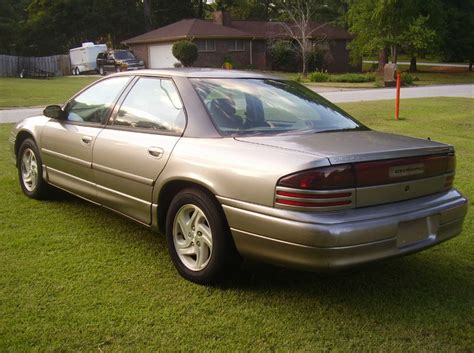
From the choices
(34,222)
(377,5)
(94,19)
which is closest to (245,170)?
(34,222)

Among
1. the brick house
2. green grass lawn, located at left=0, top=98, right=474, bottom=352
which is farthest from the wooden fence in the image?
green grass lawn, located at left=0, top=98, right=474, bottom=352

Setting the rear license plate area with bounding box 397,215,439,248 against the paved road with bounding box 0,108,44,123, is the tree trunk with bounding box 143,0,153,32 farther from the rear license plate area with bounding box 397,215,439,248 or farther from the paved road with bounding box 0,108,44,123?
the rear license plate area with bounding box 397,215,439,248

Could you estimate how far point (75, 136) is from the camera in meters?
4.85

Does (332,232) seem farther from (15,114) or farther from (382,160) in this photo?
(15,114)

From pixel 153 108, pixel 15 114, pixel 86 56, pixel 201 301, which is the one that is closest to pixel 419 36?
pixel 86 56

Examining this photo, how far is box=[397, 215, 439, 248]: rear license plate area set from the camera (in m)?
3.26

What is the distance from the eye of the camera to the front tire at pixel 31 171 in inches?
218

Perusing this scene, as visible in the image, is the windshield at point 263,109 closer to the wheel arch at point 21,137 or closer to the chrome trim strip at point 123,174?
the chrome trim strip at point 123,174

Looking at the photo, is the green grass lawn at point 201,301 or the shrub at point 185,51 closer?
the green grass lawn at point 201,301

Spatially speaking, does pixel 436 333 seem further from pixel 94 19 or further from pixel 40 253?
pixel 94 19

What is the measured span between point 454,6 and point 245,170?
46731 millimetres

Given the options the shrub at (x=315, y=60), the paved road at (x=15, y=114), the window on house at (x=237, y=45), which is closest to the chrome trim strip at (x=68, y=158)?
the paved road at (x=15, y=114)

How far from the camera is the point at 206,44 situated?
39469 millimetres

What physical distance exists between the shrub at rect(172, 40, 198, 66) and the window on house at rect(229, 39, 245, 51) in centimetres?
500
